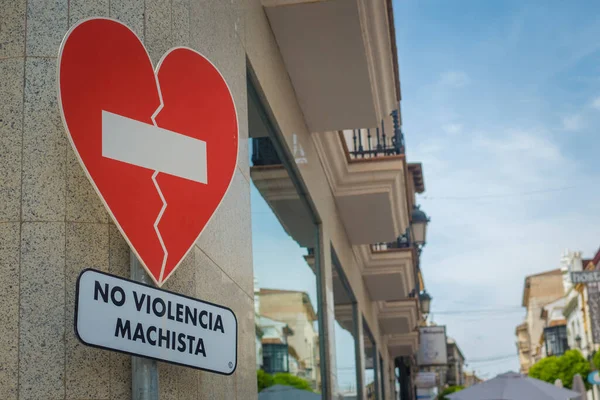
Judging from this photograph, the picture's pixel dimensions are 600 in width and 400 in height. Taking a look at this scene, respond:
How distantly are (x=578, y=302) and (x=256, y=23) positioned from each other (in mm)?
73339

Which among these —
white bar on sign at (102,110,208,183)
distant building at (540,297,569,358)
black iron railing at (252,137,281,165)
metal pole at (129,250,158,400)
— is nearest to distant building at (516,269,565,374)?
distant building at (540,297,569,358)

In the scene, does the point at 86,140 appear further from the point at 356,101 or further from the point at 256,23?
the point at 356,101

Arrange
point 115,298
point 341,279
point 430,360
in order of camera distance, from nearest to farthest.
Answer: point 115,298
point 341,279
point 430,360

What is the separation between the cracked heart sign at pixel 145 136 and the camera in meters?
2.77

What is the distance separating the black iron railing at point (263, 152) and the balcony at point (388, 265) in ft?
27.6

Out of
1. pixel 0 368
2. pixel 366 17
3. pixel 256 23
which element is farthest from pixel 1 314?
pixel 366 17

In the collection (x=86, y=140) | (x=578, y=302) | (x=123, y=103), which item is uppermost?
(x=578, y=302)

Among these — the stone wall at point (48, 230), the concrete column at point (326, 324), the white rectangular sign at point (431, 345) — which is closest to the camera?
the stone wall at point (48, 230)

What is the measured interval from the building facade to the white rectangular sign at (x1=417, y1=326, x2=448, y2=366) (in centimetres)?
2861

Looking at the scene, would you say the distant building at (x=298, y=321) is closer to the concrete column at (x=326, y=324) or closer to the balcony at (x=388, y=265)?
the concrete column at (x=326, y=324)

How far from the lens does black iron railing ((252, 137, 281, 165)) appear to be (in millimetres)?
6285

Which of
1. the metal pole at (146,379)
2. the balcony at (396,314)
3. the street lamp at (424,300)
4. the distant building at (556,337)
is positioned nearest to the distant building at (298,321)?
the metal pole at (146,379)

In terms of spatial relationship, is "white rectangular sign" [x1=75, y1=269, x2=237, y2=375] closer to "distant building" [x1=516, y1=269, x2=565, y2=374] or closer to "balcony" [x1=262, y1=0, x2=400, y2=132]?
"balcony" [x1=262, y1=0, x2=400, y2=132]

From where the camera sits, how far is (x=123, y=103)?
2916mm
